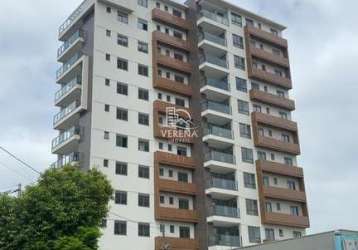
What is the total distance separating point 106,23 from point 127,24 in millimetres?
2747

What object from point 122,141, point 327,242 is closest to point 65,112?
point 122,141

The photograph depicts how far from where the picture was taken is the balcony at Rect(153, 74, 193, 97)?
60562 millimetres

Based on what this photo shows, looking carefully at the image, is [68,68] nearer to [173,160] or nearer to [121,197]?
[173,160]

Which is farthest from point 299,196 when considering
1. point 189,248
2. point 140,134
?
point 140,134

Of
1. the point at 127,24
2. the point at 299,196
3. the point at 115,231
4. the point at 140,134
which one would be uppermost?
the point at 127,24

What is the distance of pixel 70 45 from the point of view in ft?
204

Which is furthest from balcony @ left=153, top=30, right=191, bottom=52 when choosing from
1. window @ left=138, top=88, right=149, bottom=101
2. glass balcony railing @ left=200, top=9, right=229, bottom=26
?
window @ left=138, top=88, right=149, bottom=101

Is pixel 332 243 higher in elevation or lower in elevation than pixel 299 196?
lower

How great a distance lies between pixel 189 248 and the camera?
185 ft

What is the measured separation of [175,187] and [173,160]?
9.64 ft

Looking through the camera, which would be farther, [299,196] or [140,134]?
[299,196]

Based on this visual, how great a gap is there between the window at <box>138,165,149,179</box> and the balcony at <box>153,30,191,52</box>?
50.1 ft

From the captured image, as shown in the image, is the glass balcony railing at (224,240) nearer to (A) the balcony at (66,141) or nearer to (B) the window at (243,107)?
(B) the window at (243,107)

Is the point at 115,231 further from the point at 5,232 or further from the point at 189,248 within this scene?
the point at 5,232
